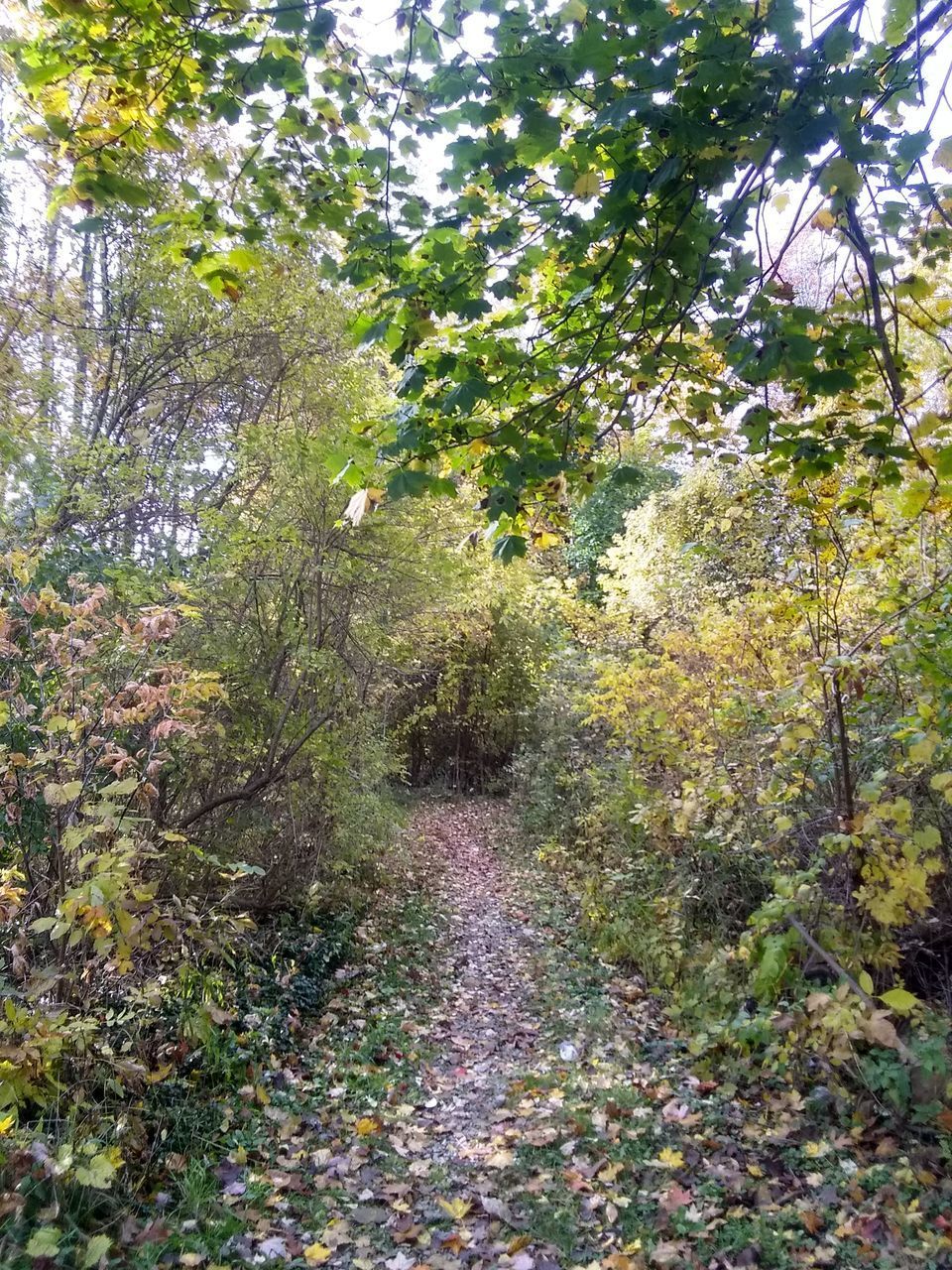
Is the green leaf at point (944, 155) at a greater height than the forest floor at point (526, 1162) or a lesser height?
greater

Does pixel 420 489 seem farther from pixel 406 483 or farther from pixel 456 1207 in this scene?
pixel 456 1207

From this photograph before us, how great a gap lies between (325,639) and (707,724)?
3.50 metres

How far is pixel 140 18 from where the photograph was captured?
2348mm

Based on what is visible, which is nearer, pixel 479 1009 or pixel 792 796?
pixel 792 796

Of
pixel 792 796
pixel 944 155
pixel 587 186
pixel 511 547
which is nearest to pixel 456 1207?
pixel 792 796

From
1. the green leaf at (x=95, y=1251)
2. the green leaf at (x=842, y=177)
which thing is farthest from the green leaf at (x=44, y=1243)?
the green leaf at (x=842, y=177)

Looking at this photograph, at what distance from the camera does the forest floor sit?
325 cm

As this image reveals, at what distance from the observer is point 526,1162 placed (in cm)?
397

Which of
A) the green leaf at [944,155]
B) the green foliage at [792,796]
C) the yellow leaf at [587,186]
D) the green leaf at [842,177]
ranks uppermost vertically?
the green leaf at [944,155]

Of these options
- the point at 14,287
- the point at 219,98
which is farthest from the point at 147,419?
the point at 219,98

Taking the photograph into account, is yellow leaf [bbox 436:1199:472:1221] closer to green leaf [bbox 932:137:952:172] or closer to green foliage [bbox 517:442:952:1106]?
green foliage [bbox 517:442:952:1106]

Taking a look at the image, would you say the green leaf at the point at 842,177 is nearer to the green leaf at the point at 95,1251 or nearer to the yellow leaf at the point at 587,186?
the yellow leaf at the point at 587,186

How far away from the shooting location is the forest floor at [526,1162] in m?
3.25

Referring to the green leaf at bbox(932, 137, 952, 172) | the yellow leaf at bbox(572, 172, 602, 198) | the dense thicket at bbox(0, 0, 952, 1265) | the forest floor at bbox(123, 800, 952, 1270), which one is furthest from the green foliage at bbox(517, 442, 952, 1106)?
the yellow leaf at bbox(572, 172, 602, 198)
